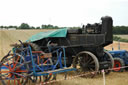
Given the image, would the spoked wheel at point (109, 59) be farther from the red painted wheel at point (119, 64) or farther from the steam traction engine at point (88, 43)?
the red painted wheel at point (119, 64)

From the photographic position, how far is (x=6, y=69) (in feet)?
22.9

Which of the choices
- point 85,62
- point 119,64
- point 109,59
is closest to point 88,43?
point 85,62

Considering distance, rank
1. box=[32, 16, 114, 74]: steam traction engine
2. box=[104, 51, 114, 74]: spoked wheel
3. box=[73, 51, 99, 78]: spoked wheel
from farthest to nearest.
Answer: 1. box=[104, 51, 114, 74]: spoked wheel
2. box=[32, 16, 114, 74]: steam traction engine
3. box=[73, 51, 99, 78]: spoked wheel

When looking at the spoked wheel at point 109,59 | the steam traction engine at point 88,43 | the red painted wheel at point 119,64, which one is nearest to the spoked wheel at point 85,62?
the steam traction engine at point 88,43

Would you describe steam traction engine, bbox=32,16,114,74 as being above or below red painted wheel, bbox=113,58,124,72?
above

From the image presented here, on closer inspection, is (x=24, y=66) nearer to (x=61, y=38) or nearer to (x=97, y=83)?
(x=97, y=83)

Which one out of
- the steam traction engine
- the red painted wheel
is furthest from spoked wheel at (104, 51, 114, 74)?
the red painted wheel

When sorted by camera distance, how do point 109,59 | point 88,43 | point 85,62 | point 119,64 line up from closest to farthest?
point 85,62, point 88,43, point 109,59, point 119,64

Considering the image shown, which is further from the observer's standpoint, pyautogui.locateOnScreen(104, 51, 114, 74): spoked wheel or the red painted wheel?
the red painted wheel

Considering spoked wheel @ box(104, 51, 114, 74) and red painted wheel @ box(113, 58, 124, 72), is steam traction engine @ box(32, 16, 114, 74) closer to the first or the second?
spoked wheel @ box(104, 51, 114, 74)

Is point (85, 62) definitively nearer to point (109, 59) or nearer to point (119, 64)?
point (109, 59)

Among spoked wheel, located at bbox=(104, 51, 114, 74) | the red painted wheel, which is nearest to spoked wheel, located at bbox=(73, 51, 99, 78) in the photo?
spoked wheel, located at bbox=(104, 51, 114, 74)

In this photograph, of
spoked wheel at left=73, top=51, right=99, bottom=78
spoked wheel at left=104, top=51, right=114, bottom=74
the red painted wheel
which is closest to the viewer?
spoked wheel at left=73, top=51, right=99, bottom=78

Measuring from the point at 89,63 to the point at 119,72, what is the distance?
245cm
